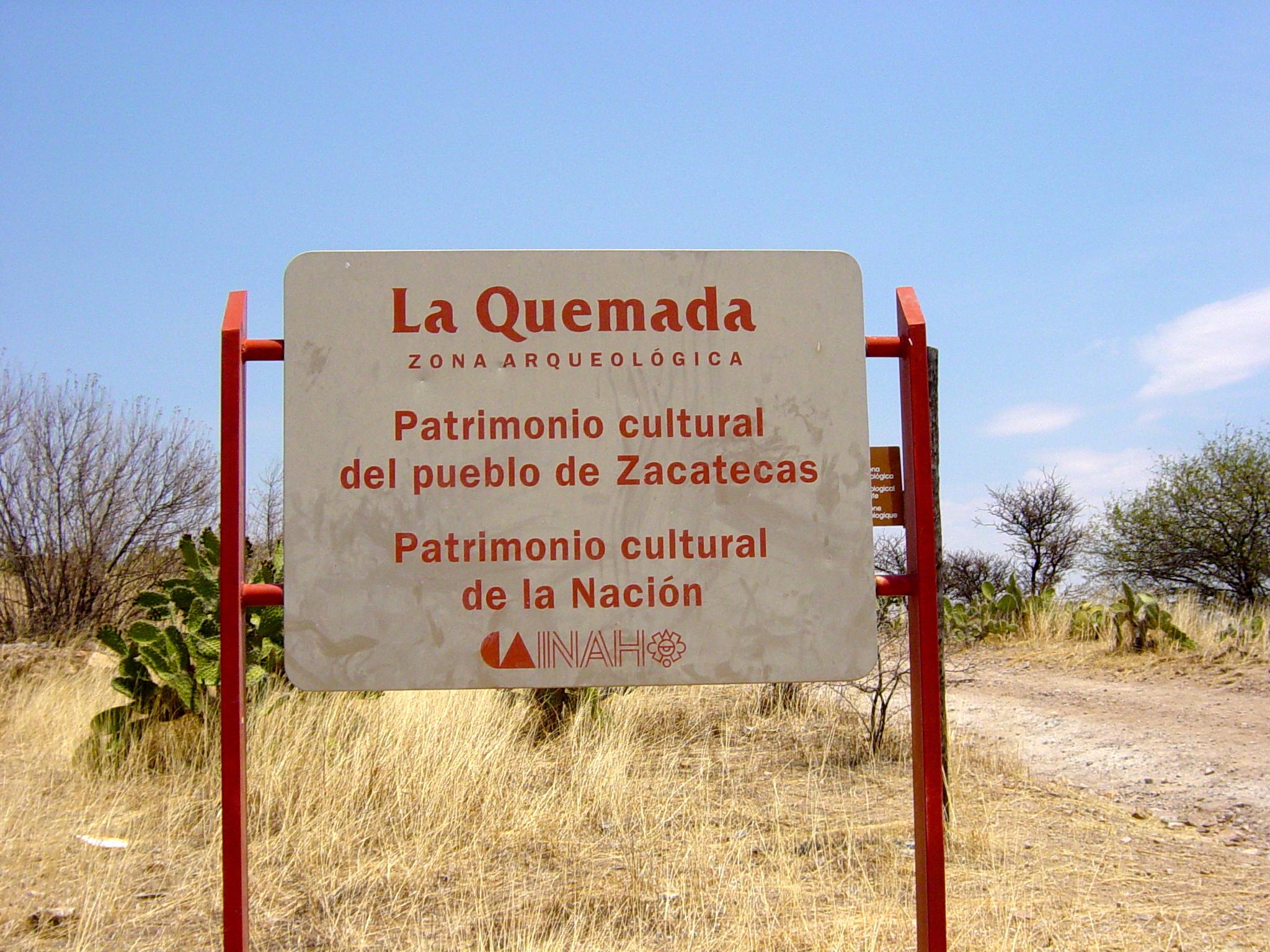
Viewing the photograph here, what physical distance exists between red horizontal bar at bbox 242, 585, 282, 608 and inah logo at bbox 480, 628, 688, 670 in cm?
59

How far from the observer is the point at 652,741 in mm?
7938

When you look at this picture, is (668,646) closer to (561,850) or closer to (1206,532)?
(561,850)

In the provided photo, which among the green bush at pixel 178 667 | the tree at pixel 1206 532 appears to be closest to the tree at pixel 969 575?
the tree at pixel 1206 532

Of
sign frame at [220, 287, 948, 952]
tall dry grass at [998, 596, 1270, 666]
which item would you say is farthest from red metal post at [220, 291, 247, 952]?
tall dry grass at [998, 596, 1270, 666]

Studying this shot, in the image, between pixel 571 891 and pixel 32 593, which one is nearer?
pixel 571 891

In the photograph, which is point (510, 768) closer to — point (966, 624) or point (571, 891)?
point (571, 891)

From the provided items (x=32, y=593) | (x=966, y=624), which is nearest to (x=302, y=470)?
(x=32, y=593)

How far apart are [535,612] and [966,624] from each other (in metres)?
13.4

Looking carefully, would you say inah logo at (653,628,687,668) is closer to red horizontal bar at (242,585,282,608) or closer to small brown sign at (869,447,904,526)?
red horizontal bar at (242,585,282,608)

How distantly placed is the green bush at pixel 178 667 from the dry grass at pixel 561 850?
18 cm

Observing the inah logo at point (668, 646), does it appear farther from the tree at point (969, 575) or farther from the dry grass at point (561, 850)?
the tree at point (969, 575)

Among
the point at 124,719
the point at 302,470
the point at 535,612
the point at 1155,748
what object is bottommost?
the point at 1155,748

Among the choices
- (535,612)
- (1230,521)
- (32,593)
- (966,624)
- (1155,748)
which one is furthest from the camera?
(1230,521)

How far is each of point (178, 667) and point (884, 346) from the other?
549 cm
